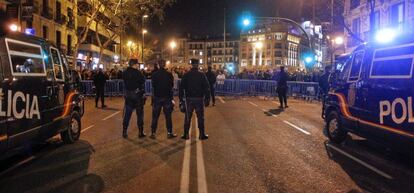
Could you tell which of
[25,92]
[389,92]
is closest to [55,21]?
[25,92]

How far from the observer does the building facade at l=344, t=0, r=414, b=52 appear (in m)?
33.9

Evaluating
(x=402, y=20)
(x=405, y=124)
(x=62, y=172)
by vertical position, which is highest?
(x=402, y=20)

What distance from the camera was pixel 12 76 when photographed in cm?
707

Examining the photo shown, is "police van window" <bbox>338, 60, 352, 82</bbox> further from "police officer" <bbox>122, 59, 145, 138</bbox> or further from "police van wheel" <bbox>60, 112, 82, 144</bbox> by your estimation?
"police van wheel" <bbox>60, 112, 82, 144</bbox>

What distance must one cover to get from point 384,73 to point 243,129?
496 cm

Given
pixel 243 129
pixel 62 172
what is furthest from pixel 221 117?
pixel 62 172

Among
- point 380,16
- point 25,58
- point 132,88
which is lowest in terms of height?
point 132,88

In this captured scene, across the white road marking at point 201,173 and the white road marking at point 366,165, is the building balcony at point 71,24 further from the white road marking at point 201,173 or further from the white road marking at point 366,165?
the white road marking at point 366,165

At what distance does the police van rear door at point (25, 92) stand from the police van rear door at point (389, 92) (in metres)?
5.99

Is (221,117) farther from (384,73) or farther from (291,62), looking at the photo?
(291,62)

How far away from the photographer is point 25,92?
Result: 7.50 metres

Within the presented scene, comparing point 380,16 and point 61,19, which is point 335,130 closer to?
point 380,16

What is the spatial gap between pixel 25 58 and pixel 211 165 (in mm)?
3578

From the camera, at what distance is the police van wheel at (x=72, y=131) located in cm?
1000
